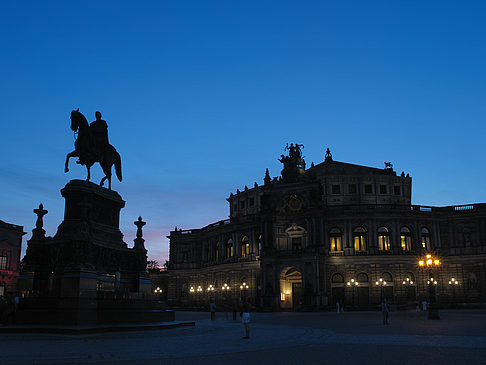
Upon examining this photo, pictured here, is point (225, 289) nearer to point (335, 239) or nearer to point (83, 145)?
point (335, 239)

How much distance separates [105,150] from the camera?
26.5 m

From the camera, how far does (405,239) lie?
226ft

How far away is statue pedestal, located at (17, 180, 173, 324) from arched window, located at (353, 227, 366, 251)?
48179 millimetres

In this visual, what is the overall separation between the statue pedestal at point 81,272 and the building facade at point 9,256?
5041 cm

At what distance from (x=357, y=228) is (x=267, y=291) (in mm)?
16398

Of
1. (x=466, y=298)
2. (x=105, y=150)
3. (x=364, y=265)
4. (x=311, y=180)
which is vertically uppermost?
(x=311, y=180)

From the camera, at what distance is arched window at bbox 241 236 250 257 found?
7539 cm

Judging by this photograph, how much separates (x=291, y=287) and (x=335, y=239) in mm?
9881

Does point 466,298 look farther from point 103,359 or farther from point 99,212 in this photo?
point 103,359

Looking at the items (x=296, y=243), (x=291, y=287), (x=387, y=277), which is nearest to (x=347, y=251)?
(x=387, y=277)

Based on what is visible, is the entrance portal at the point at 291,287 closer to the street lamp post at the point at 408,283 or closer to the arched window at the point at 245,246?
the arched window at the point at 245,246

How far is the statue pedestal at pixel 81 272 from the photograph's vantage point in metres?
21.5

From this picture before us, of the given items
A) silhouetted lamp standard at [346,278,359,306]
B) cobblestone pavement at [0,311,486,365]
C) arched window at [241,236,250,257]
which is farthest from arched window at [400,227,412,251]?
cobblestone pavement at [0,311,486,365]

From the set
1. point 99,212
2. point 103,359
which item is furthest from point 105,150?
point 103,359
